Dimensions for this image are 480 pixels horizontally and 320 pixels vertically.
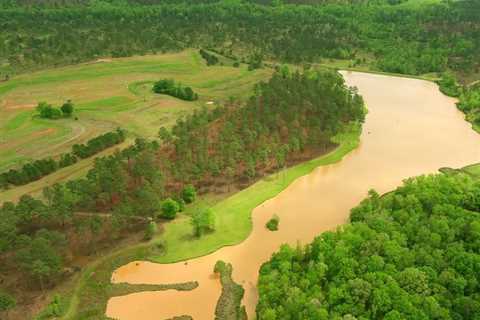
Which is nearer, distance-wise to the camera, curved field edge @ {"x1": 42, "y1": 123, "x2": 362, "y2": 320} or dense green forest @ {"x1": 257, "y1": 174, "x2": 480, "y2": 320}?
dense green forest @ {"x1": 257, "y1": 174, "x2": 480, "y2": 320}

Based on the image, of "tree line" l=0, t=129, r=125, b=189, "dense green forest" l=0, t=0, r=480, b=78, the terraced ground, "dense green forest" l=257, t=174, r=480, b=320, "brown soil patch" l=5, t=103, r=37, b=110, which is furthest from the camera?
"dense green forest" l=0, t=0, r=480, b=78

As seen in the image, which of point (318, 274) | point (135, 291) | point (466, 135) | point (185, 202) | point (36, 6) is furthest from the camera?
point (36, 6)

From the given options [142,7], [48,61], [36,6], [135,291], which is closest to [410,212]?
[135,291]

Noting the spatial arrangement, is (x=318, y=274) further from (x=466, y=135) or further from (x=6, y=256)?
(x=466, y=135)

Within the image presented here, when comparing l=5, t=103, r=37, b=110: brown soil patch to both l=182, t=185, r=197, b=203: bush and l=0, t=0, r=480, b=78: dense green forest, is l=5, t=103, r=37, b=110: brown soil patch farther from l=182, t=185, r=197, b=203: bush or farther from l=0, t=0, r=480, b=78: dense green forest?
l=182, t=185, r=197, b=203: bush

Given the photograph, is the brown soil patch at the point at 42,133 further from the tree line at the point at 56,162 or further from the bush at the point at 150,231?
the bush at the point at 150,231

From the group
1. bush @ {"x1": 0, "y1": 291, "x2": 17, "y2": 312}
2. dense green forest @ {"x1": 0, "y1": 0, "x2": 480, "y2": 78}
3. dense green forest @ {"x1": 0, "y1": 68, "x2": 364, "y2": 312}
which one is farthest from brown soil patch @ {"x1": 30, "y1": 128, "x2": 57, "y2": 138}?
bush @ {"x1": 0, "y1": 291, "x2": 17, "y2": 312}
